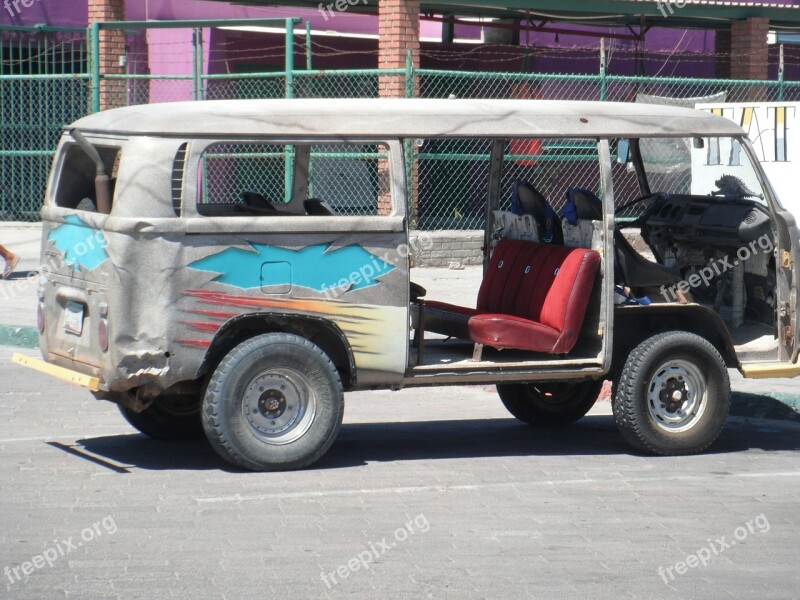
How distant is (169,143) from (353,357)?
159 centimetres

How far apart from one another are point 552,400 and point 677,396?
1.24 metres

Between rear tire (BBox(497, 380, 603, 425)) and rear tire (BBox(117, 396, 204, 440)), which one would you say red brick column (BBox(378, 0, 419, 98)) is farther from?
rear tire (BBox(117, 396, 204, 440))

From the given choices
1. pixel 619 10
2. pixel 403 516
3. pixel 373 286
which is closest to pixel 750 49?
pixel 619 10

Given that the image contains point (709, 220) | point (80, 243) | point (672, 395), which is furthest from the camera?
point (709, 220)

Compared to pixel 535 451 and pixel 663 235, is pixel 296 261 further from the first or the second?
pixel 663 235

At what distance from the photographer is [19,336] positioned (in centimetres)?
1215

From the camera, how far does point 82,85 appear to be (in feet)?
64.7

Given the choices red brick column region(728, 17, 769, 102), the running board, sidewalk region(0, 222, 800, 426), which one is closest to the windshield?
the running board

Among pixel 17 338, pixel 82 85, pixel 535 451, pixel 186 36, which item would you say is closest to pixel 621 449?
pixel 535 451

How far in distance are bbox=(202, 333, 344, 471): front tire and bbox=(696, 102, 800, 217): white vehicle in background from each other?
30.7 feet

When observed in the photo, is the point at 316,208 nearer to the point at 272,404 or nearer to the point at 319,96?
the point at 272,404

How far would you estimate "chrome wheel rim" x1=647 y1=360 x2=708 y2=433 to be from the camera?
812 centimetres

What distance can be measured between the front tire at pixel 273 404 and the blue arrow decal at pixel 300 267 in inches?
13.5

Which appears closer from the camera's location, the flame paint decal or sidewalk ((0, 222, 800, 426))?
the flame paint decal
